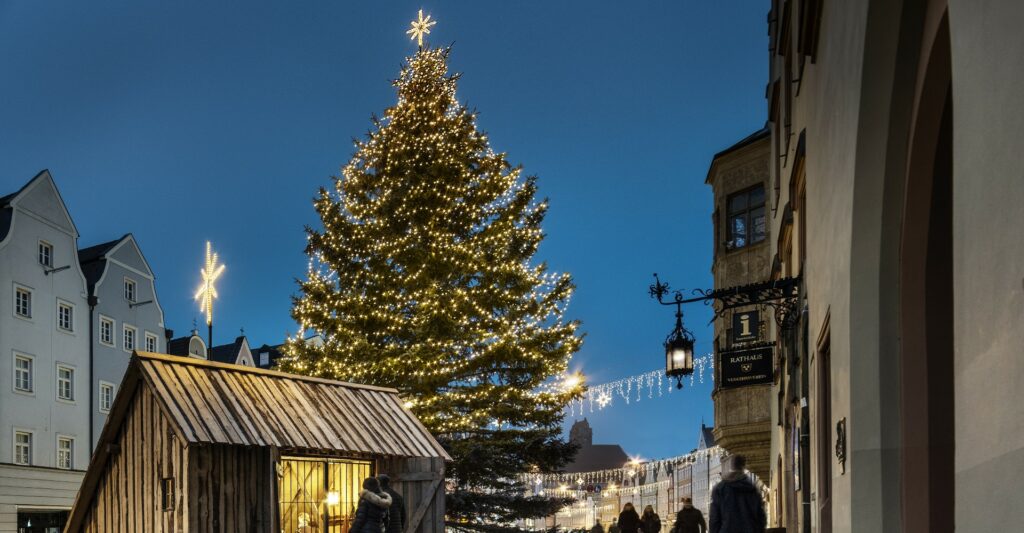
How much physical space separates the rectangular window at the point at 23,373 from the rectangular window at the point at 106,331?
16.1 ft

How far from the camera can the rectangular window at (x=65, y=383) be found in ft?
140

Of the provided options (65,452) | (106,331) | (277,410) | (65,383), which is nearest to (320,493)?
(277,410)

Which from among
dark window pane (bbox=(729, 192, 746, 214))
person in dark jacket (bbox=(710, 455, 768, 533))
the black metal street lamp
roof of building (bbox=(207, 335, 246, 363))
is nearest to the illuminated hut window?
the black metal street lamp

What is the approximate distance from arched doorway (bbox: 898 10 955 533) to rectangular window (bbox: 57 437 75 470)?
41220 millimetres

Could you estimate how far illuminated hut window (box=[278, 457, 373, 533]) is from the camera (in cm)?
1653

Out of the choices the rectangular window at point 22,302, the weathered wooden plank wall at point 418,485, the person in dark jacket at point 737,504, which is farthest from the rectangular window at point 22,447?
the person in dark jacket at point 737,504

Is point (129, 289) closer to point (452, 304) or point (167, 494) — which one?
point (452, 304)

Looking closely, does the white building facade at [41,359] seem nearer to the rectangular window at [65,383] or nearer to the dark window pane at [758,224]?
the rectangular window at [65,383]

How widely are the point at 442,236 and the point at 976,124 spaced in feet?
81.6

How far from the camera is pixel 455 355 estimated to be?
27.1 meters

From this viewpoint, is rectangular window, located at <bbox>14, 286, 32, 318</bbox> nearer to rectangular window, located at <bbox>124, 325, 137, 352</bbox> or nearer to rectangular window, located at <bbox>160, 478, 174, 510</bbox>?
rectangular window, located at <bbox>124, 325, 137, 352</bbox>

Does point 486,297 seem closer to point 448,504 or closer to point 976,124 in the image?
point 448,504

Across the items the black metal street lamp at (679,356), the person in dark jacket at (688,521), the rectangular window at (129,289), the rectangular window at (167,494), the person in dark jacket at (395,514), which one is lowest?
the person in dark jacket at (688,521)

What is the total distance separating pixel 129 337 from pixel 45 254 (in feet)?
22.0
